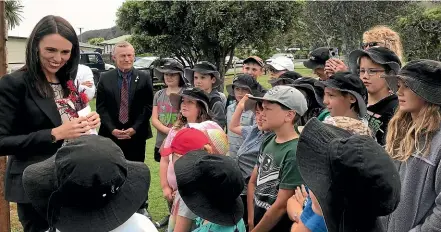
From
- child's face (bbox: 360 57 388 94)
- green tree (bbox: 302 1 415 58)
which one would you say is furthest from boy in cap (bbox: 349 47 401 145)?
green tree (bbox: 302 1 415 58)

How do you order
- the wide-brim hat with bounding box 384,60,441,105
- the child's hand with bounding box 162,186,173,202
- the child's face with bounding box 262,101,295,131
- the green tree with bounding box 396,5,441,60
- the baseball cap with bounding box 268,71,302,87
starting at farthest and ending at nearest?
1. the green tree with bounding box 396,5,441,60
2. the baseball cap with bounding box 268,71,302,87
3. the child's hand with bounding box 162,186,173,202
4. the child's face with bounding box 262,101,295,131
5. the wide-brim hat with bounding box 384,60,441,105

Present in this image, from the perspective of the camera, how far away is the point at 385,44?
338 cm

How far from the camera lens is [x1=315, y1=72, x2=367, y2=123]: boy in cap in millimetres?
2785

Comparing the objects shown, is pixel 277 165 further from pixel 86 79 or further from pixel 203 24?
pixel 203 24

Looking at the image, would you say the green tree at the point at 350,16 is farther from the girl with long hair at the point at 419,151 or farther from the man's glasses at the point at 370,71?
the girl with long hair at the point at 419,151

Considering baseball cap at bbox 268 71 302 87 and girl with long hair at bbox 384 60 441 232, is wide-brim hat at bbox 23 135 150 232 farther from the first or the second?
baseball cap at bbox 268 71 302 87

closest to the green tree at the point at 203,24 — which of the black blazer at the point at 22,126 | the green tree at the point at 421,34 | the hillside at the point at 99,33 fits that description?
the green tree at the point at 421,34

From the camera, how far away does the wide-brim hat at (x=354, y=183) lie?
4.68 feet

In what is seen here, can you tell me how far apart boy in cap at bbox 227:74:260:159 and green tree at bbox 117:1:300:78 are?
423 inches

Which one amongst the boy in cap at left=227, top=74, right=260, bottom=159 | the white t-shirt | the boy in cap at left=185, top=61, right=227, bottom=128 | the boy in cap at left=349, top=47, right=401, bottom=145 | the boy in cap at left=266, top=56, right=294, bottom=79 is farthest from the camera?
the boy in cap at left=266, top=56, right=294, bottom=79

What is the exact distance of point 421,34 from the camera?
16.2 meters

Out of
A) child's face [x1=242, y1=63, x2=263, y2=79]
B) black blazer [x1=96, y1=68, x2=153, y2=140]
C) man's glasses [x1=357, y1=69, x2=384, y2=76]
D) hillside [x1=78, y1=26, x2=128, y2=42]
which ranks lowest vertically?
hillside [x1=78, y1=26, x2=128, y2=42]

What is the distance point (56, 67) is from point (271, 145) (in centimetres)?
130

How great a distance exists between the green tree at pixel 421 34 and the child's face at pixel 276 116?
580 inches
